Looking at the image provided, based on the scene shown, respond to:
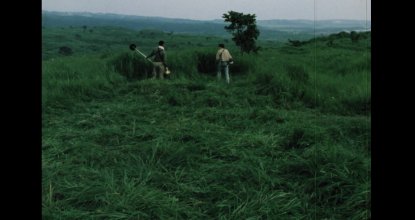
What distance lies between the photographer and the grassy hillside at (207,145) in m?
3.44

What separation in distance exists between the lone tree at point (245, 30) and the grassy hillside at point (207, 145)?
2.99m

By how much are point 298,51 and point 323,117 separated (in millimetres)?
7841

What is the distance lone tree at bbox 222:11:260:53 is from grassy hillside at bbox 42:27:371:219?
118 inches

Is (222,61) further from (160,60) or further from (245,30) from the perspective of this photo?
(245,30)

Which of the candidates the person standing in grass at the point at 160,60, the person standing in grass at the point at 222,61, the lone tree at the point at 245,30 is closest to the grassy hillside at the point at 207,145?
the person standing in grass at the point at 160,60

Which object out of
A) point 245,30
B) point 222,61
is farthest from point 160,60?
point 245,30

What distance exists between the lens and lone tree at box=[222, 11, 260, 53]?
1199 cm

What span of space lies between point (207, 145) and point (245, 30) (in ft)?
26.0

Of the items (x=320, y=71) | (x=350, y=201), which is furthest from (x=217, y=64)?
(x=350, y=201)

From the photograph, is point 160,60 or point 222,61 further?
point 222,61

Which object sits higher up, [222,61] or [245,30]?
[245,30]

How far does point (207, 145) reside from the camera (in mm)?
4773

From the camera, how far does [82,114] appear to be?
253 inches

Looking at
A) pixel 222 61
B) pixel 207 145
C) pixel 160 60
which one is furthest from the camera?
pixel 222 61
